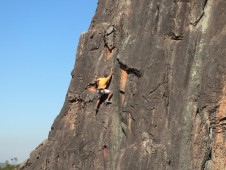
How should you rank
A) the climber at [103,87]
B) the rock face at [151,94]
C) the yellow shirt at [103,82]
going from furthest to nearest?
the yellow shirt at [103,82] → the climber at [103,87] → the rock face at [151,94]

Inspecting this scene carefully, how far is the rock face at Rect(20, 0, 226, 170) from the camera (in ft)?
51.9

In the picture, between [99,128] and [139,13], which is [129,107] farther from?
[139,13]

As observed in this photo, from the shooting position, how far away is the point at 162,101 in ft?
57.1

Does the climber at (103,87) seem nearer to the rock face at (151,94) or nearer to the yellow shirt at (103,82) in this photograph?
the yellow shirt at (103,82)

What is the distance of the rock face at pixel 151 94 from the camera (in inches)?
622

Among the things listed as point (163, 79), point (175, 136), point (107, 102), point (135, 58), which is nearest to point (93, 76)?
point (107, 102)

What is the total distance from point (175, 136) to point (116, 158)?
339cm

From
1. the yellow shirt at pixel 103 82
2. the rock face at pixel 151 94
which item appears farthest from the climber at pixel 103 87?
the rock face at pixel 151 94

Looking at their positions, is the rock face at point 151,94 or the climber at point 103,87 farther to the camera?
the climber at point 103,87

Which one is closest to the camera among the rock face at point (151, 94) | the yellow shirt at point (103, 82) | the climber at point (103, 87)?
the rock face at point (151, 94)

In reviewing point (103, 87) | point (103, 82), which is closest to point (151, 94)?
point (103, 87)

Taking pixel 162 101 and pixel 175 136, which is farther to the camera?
pixel 162 101

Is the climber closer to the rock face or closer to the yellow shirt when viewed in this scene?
the yellow shirt

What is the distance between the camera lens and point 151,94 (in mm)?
17922
